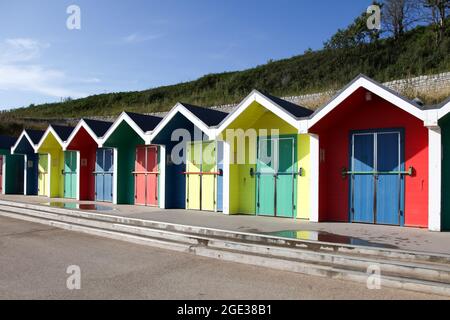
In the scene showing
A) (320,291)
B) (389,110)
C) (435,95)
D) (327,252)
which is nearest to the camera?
(320,291)

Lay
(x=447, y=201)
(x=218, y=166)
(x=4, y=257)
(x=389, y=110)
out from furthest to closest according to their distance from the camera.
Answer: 1. (x=218, y=166)
2. (x=389, y=110)
3. (x=447, y=201)
4. (x=4, y=257)

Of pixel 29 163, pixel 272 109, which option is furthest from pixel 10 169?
Answer: pixel 272 109

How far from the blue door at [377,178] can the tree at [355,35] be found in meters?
38.2

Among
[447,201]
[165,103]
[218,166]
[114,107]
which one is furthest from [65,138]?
[114,107]

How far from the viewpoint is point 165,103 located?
52938 mm

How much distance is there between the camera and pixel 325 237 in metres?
8.48

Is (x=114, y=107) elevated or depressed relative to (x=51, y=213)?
elevated

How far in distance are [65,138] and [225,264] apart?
45.1 ft

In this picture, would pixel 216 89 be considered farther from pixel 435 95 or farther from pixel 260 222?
pixel 260 222

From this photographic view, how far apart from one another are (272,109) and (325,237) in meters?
4.54

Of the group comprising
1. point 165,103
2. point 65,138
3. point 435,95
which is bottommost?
point 65,138

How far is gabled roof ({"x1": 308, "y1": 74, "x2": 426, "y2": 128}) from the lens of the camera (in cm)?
948

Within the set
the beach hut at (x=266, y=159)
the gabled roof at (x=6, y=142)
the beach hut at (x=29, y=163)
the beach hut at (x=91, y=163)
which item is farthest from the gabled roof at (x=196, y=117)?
the gabled roof at (x=6, y=142)

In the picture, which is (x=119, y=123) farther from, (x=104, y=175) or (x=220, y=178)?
(x=220, y=178)
